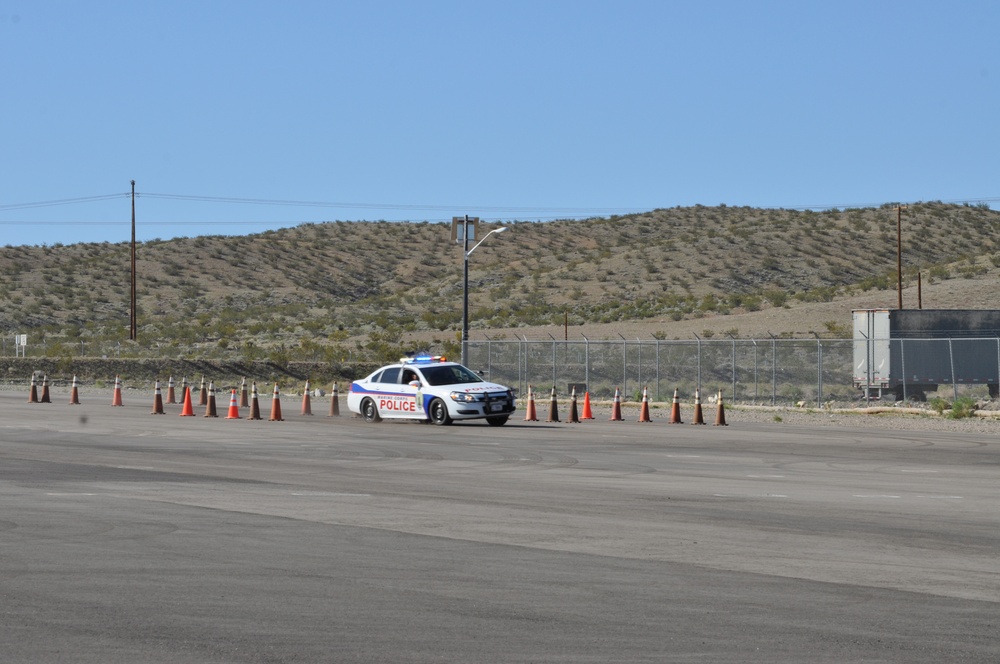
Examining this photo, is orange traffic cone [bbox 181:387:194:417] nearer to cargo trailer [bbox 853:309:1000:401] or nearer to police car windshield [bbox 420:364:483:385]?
police car windshield [bbox 420:364:483:385]

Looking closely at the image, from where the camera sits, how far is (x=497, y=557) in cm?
1120

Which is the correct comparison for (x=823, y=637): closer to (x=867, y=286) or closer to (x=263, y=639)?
(x=263, y=639)

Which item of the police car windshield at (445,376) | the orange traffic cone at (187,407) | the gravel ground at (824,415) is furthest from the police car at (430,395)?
the gravel ground at (824,415)

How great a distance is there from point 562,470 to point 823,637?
11.6m

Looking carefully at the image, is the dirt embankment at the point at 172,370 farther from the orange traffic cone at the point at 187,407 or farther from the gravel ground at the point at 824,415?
the orange traffic cone at the point at 187,407

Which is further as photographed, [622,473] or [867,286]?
[867,286]

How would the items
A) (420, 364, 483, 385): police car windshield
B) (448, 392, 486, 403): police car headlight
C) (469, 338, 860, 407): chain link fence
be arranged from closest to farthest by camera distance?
(448, 392, 486, 403): police car headlight
(420, 364, 483, 385): police car windshield
(469, 338, 860, 407): chain link fence

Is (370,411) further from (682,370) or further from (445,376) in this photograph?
(682,370)

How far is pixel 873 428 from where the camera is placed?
31.2 metres

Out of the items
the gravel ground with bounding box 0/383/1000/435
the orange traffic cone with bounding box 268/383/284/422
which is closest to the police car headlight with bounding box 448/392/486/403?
the orange traffic cone with bounding box 268/383/284/422

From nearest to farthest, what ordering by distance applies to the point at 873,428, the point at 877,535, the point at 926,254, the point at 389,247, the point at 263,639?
the point at 263,639 < the point at 877,535 < the point at 873,428 < the point at 926,254 < the point at 389,247

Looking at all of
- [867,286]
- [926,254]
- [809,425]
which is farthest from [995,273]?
[809,425]

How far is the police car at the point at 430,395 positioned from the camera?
30.3 metres

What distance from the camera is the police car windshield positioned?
3117cm
